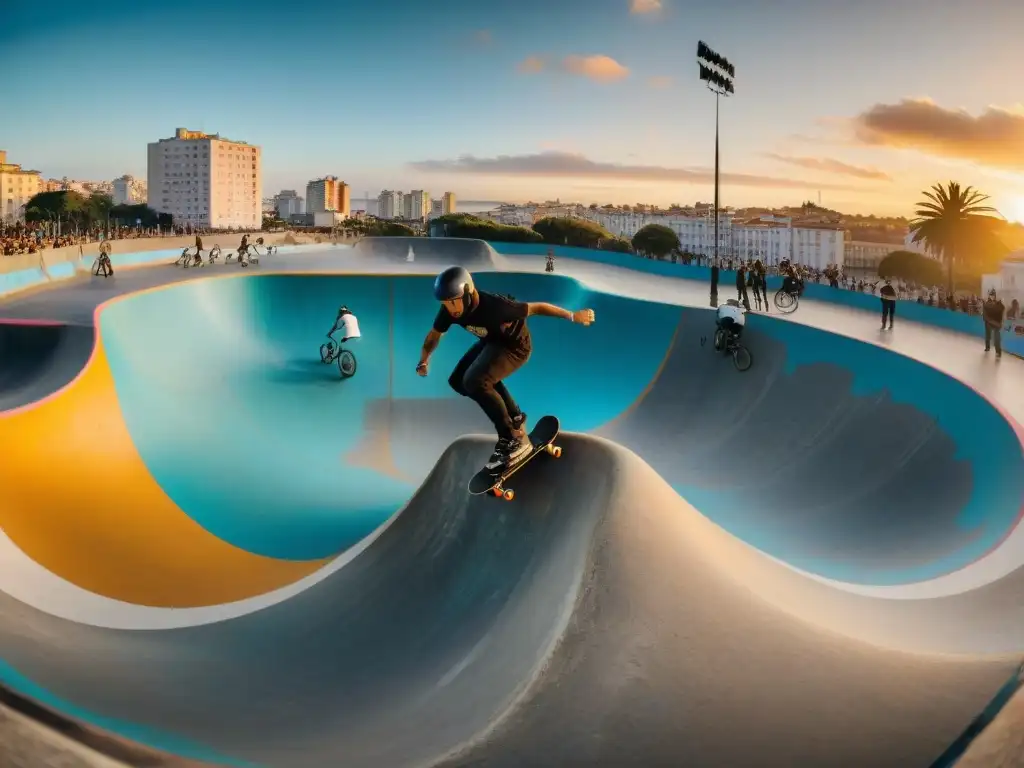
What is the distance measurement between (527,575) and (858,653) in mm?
2198

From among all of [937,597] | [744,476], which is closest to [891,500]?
[744,476]

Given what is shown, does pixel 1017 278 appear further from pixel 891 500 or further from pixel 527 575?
pixel 527 575

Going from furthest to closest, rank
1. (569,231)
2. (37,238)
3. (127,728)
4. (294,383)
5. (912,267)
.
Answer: (569,231)
(912,267)
(37,238)
(294,383)
(127,728)

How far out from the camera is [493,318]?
569cm

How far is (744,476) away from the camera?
11.9m

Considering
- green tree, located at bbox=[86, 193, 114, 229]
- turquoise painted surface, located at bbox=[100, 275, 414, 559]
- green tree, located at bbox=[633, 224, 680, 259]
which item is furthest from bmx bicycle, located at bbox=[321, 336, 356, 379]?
green tree, located at bbox=[86, 193, 114, 229]

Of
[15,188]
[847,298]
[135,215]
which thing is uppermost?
[15,188]

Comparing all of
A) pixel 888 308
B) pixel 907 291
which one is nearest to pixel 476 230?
pixel 907 291

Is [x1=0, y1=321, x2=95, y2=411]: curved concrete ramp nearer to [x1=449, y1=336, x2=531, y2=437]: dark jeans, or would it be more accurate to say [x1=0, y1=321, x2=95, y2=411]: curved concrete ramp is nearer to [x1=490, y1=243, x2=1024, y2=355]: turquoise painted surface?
[x1=449, y1=336, x2=531, y2=437]: dark jeans

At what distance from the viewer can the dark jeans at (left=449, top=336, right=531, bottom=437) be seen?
19.0 feet

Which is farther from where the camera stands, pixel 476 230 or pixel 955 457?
pixel 476 230

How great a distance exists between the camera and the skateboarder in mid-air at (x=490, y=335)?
5.55 m

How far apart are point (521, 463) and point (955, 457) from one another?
18.5 feet

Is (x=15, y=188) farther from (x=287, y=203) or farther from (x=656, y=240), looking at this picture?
(x=656, y=240)
